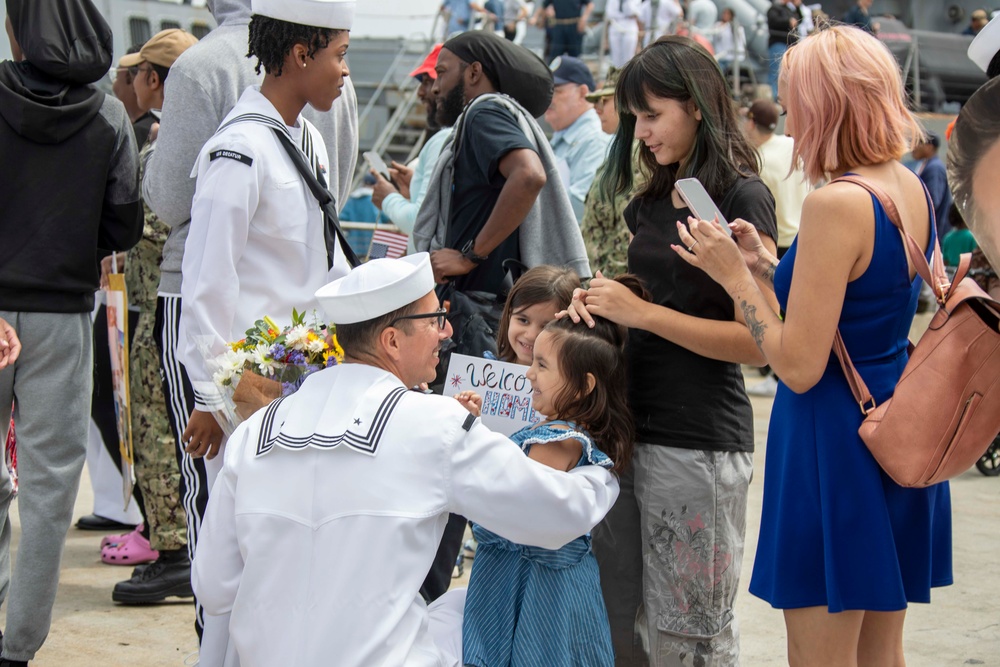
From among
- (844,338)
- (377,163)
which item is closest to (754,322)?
(844,338)

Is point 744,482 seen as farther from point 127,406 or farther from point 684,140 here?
point 127,406

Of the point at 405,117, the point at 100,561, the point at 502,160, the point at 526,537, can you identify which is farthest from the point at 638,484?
the point at 405,117

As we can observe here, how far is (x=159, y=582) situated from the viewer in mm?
4633

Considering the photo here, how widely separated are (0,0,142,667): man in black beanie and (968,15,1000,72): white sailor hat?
2.79 m

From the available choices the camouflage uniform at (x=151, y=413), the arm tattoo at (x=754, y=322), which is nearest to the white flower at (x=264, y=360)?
the arm tattoo at (x=754, y=322)

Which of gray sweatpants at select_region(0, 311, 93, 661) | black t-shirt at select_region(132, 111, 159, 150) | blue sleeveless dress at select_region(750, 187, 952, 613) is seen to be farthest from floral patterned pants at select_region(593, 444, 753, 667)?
black t-shirt at select_region(132, 111, 159, 150)

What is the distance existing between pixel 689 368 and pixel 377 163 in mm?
2813

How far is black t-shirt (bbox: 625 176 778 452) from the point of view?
9.21 ft

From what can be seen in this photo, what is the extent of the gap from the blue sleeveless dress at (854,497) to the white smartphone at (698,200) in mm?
198

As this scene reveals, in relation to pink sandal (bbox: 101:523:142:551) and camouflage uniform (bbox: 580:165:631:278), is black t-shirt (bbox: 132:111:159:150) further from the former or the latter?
camouflage uniform (bbox: 580:165:631:278)

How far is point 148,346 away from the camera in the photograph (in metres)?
4.81

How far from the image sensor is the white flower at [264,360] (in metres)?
2.91

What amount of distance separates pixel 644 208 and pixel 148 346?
105 inches

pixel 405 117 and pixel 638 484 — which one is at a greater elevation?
pixel 638 484
